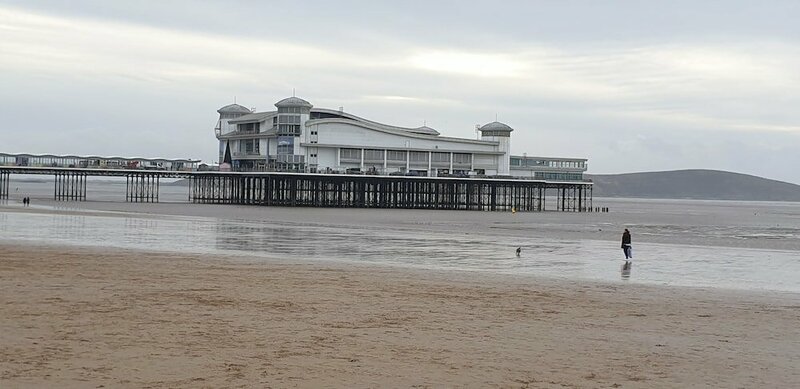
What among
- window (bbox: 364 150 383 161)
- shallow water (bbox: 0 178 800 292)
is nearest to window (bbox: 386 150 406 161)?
window (bbox: 364 150 383 161)

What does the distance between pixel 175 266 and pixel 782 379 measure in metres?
15.1

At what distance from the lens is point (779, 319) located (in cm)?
1623

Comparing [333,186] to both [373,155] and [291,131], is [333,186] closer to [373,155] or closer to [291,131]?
[373,155]

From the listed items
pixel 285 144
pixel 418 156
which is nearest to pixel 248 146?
pixel 285 144

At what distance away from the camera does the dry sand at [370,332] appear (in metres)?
10.5

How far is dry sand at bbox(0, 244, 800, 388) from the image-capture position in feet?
34.6

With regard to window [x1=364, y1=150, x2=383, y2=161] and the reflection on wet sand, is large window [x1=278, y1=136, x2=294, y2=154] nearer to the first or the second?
window [x1=364, y1=150, x2=383, y2=161]

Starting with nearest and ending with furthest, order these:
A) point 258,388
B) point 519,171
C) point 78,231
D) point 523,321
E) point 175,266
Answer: point 258,388 < point 523,321 < point 175,266 < point 78,231 < point 519,171

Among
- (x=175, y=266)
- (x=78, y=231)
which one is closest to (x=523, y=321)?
(x=175, y=266)

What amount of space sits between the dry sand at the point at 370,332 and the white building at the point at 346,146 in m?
62.9

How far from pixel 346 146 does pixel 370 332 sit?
71.9 metres

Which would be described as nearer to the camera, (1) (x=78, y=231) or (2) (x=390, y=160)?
(1) (x=78, y=231)

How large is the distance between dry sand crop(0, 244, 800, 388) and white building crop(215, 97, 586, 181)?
206 ft

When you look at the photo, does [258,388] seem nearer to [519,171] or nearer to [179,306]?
[179,306]
